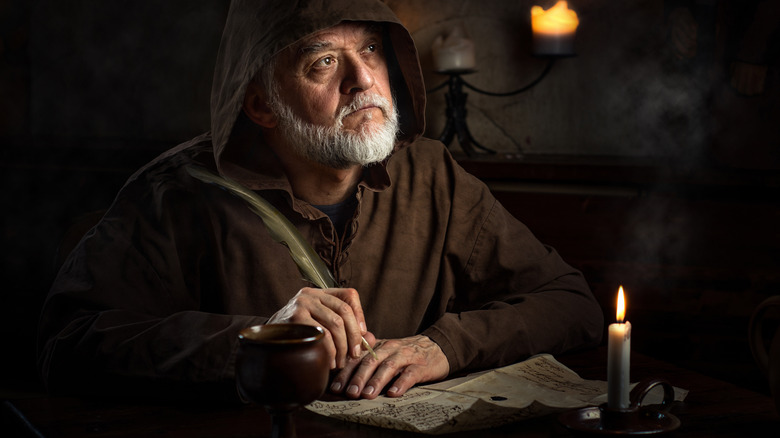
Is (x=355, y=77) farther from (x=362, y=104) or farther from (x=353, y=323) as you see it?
(x=353, y=323)

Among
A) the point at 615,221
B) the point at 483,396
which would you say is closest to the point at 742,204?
the point at 615,221

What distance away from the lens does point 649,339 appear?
294 cm

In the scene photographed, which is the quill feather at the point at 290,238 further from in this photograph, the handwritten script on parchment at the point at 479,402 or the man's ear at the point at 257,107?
the man's ear at the point at 257,107

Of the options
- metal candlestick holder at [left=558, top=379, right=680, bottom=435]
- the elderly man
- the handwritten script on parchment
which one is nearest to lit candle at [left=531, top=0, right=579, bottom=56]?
the elderly man

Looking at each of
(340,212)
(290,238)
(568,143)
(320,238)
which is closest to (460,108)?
(568,143)

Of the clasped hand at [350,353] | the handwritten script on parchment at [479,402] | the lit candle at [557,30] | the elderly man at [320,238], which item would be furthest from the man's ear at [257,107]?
the lit candle at [557,30]

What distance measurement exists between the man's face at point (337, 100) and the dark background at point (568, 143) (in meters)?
1.41

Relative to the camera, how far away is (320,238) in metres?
1.90

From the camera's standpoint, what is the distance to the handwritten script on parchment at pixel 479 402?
1.21m

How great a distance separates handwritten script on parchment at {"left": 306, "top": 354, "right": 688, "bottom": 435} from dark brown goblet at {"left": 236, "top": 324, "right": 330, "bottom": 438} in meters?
0.24

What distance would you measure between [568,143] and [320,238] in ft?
7.05

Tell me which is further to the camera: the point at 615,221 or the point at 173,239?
the point at 615,221

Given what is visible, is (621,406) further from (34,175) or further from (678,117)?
(34,175)

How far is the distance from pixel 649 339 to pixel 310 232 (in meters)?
1.59
